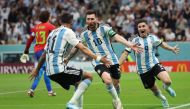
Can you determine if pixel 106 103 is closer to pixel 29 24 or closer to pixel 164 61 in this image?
pixel 164 61

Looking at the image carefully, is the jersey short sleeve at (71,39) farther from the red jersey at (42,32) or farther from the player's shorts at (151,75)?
the red jersey at (42,32)

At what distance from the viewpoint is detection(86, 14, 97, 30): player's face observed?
43.1ft

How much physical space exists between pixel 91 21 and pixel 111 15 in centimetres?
1953

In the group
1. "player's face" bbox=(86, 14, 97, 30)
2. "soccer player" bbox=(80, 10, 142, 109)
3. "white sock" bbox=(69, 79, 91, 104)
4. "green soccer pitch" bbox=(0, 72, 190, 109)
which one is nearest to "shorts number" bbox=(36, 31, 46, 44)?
"green soccer pitch" bbox=(0, 72, 190, 109)

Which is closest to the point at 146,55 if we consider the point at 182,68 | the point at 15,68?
the point at 182,68

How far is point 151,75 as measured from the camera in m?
14.1

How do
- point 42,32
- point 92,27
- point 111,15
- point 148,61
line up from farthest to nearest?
point 111,15, point 42,32, point 148,61, point 92,27

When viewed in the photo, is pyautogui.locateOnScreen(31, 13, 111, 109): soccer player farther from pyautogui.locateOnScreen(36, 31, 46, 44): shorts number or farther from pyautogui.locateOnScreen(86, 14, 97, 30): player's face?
pyautogui.locateOnScreen(36, 31, 46, 44): shorts number

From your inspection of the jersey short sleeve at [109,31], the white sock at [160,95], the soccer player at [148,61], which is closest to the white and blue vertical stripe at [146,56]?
the soccer player at [148,61]

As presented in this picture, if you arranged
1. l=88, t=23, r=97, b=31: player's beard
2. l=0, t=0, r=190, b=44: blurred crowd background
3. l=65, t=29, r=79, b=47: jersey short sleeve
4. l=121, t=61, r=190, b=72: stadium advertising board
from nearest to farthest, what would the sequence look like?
l=65, t=29, r=79, b=47: jersey short sleeve → l=88, t=23, r=97, b=31: player's beard → l=121, t=61, r=190, b=72: stadium advertising board → l=0, t=0, r=190, b=44: blurred crowd background

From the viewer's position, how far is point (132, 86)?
20781 mm

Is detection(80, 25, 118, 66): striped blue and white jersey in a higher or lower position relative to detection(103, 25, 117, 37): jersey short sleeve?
lower

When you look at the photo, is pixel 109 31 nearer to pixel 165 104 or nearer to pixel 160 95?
pixel 160 95

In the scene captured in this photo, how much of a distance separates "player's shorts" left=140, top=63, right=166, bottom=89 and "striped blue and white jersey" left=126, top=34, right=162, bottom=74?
0.27 feet
